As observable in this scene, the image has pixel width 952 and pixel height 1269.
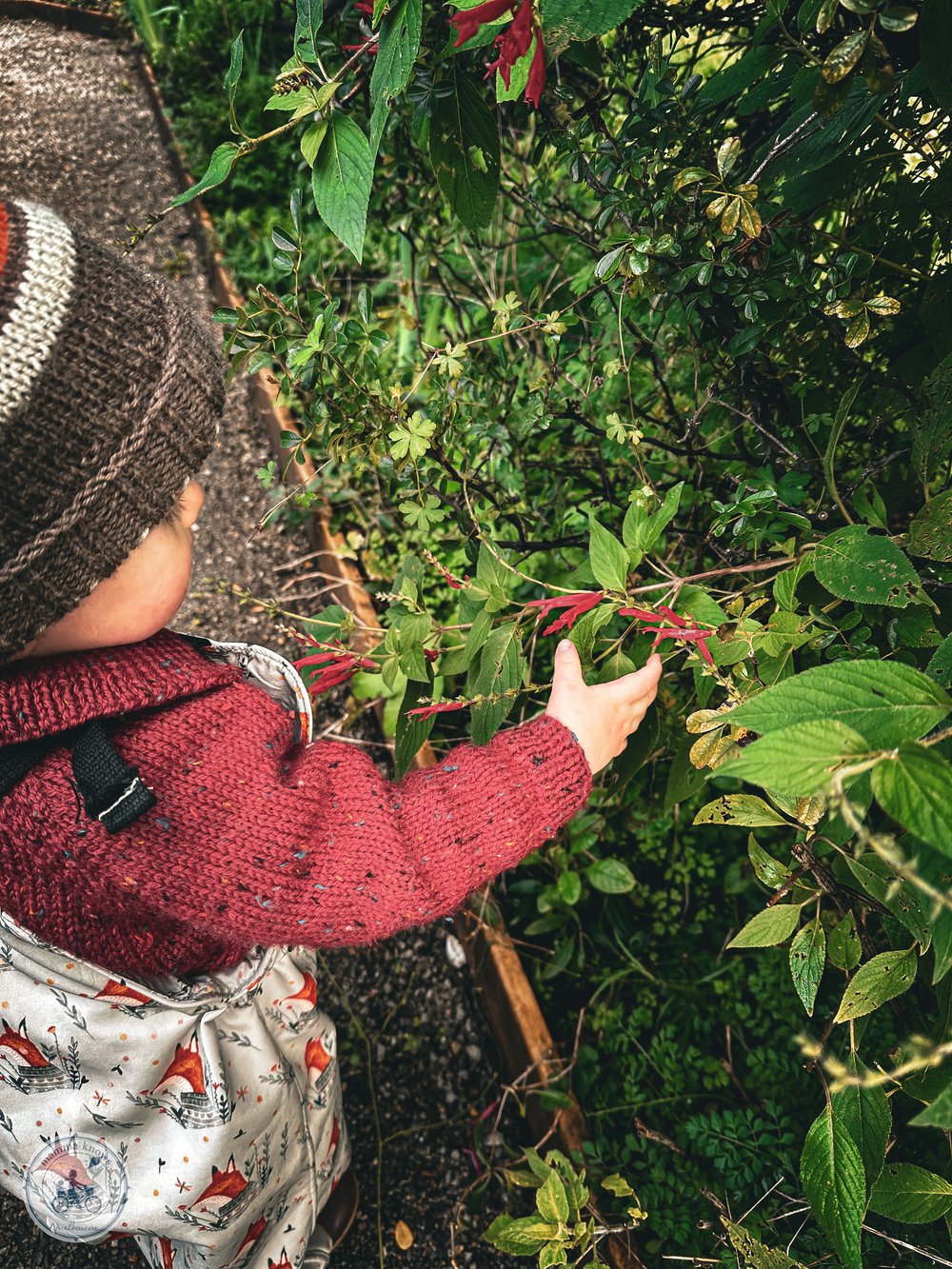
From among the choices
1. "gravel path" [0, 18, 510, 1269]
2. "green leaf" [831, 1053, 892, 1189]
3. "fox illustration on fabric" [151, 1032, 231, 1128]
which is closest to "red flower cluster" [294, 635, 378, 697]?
"fox illustration on fabric" [151, 1032, 231, 1128]

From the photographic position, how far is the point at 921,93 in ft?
3.29

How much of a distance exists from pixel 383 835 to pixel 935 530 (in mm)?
777

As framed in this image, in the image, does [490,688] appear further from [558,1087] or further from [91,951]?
[558,1087]

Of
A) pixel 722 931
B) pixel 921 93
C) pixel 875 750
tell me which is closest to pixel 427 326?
pixel 921 93

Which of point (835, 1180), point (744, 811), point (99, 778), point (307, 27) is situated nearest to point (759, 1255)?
point (835, 1180)

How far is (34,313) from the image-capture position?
0.81 m

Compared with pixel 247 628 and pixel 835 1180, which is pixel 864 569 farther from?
pixel 247 628

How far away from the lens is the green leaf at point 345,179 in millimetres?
849

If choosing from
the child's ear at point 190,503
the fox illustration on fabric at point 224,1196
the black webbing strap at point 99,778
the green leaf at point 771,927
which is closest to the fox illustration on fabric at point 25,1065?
the fox illustration on fabric at point 224,1196

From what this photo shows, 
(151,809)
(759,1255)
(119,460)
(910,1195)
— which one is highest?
(119,460)

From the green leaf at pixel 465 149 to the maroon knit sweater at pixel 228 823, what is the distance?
70 centimetres

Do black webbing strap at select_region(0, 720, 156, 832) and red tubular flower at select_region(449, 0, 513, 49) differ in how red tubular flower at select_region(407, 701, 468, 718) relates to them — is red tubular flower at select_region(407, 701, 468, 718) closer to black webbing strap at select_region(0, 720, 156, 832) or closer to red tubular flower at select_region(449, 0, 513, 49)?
black webbing strap at select_region(0, 720, 156, 832)

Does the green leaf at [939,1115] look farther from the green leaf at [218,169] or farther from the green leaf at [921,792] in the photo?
the green leaf at [218,169]

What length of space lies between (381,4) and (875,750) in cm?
Answer: 82
